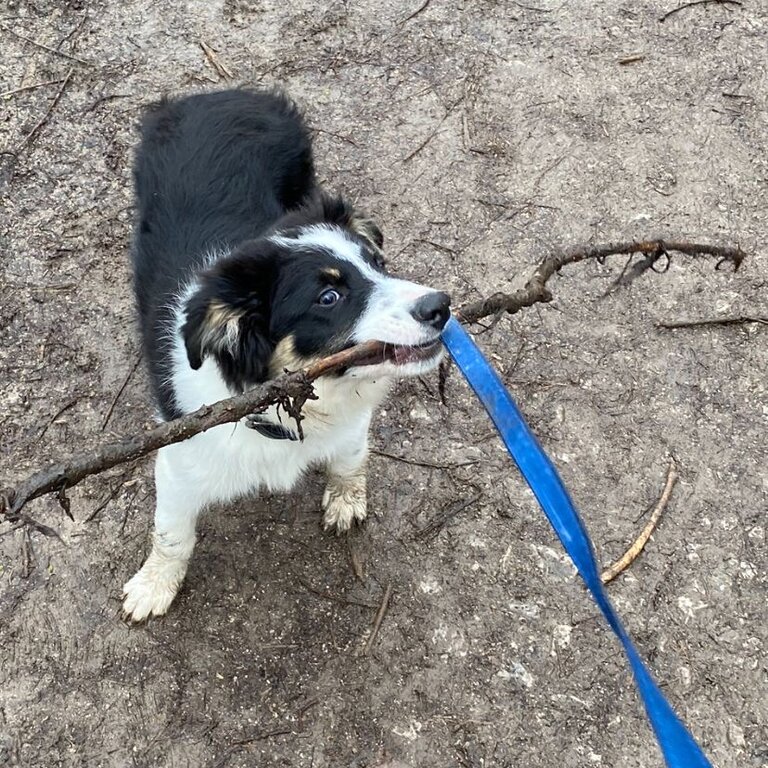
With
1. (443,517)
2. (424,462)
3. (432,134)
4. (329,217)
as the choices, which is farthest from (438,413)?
(432,134)

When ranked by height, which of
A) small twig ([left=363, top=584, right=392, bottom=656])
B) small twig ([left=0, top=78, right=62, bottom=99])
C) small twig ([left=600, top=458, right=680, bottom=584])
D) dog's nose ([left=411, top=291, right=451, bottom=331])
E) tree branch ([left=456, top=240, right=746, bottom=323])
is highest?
dog's nose ([left=411, top=291, right=451, bottom=331])

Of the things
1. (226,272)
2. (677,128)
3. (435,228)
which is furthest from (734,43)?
(226,272)

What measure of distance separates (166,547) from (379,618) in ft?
2.94

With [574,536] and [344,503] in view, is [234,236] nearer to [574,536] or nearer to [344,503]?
[344,503]

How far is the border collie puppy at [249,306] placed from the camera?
2459 mm

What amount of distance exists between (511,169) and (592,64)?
110 centimetres

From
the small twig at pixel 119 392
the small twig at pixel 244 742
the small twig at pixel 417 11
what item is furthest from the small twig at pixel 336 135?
the small twig at pixel 244 742

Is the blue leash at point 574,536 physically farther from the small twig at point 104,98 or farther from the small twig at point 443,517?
the small twig at point 104,98

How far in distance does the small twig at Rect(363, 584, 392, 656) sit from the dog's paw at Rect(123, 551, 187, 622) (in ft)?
2.64

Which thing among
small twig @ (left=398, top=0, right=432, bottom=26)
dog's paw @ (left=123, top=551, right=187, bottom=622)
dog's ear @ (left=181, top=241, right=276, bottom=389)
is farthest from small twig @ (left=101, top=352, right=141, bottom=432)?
small twig @ (left=398, top=0, right=432, bottom=26)

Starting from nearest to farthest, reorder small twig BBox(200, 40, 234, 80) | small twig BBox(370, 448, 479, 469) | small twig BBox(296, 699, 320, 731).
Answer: small twig BBox(296, 699, 320, 731) < small twig BBox(370, 448, 479, 469) < small twig BBox(200, 40, 234, 80)

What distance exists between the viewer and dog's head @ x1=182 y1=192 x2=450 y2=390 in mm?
2412

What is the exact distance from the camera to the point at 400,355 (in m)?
2.44

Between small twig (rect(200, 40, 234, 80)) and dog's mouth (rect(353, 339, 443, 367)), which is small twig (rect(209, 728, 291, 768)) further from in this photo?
small twig (rect(200, 40, 234, 80))
